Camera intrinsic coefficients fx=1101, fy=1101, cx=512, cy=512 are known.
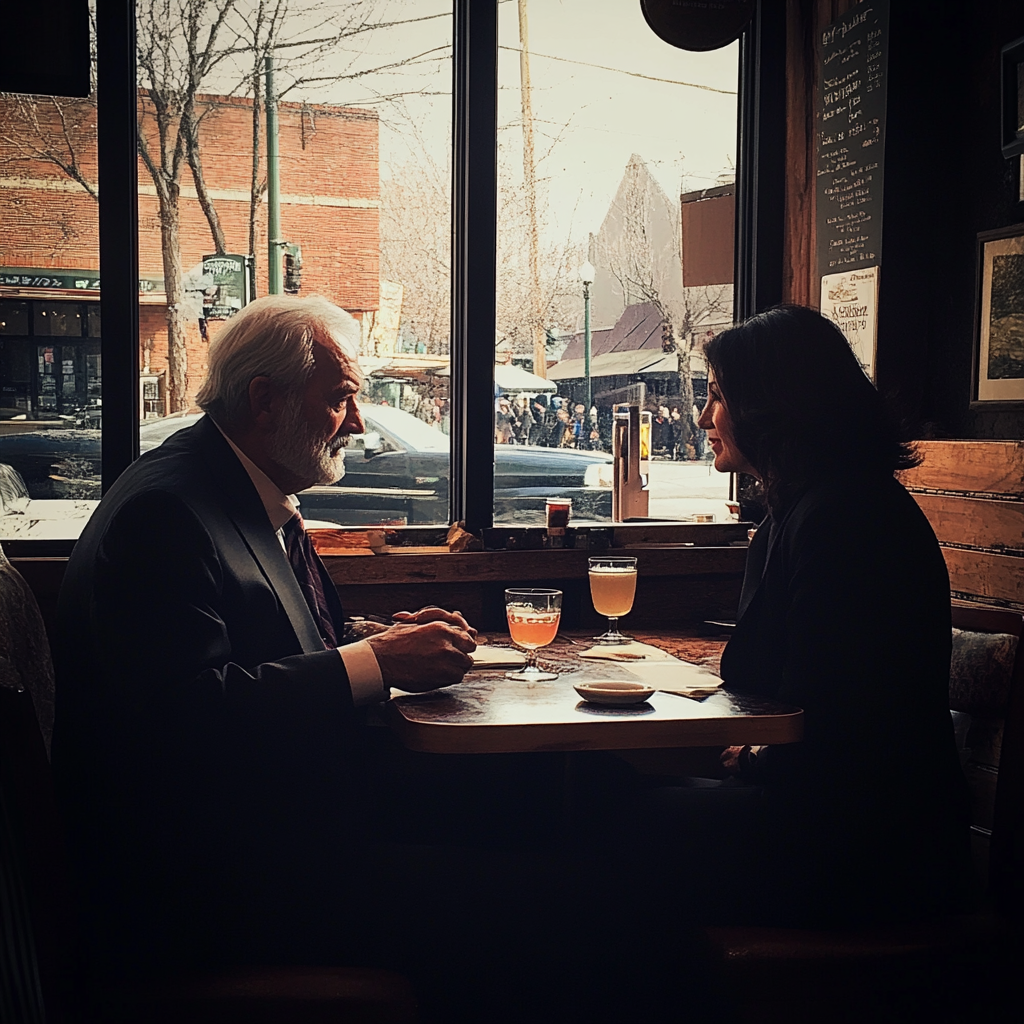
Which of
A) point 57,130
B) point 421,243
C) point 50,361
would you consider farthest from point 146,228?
point 421,243

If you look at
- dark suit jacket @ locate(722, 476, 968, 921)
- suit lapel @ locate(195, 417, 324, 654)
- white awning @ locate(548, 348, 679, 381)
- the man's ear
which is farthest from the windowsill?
dark suit jacket @ locate(722, 476, 968, 921)

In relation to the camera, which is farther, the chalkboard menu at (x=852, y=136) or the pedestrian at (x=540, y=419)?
the pedestrian at (x=540, y=419)

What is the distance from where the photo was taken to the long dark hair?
6.48 feet

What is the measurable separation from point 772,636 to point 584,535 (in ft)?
3.97

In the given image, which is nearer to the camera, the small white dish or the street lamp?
the small white dish

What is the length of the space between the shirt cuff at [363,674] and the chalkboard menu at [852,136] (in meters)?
1.93

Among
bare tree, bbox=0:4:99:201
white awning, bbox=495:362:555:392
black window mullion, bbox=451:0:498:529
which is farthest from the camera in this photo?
white awning, bbox=495:362:555:392

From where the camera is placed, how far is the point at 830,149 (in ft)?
10.3

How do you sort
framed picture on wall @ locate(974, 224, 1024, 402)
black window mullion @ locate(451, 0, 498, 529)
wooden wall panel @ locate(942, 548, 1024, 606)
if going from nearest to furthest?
wooden wall panel @ locate(942, 548, 1024, 606) → framed picture on wall @ locate(974, 224, 1024, 402) → black window mullion @ locate(451, 0, 498, 529)

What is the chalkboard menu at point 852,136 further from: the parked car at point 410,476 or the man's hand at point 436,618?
the man's hand at point 436,618

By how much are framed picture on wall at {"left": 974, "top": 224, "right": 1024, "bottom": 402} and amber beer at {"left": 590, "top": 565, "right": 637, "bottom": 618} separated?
3.47 ft

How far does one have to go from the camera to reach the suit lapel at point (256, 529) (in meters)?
1.79

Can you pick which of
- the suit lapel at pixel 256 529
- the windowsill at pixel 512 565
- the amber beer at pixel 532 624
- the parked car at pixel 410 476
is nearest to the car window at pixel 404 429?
the parked car at pixel 410 476

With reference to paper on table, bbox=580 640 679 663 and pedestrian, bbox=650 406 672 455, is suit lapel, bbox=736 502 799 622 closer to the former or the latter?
paper on table, bbox=580 640 679 663
